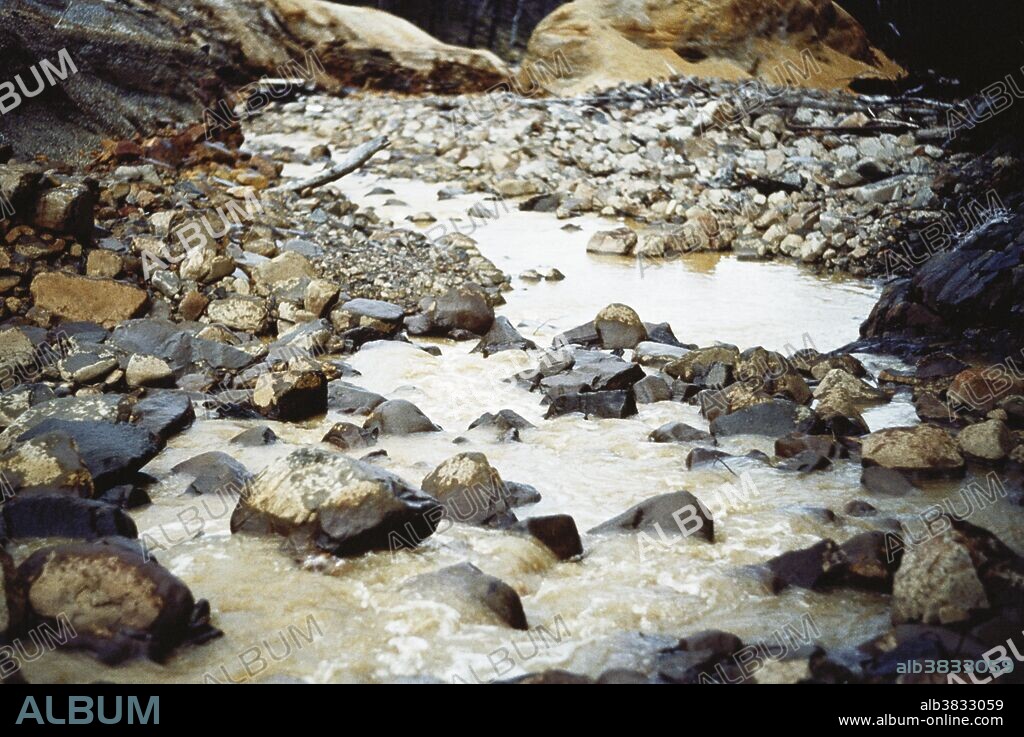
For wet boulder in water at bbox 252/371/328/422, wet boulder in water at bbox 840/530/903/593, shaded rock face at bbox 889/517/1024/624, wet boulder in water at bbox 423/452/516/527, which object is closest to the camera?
shaded rock face at bbox 889/517/1024/624

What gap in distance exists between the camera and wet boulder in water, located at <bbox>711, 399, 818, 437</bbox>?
3.52 m

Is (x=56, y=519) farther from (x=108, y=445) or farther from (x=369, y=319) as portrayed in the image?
(x=369, y=319)

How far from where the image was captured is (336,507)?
7.90ft

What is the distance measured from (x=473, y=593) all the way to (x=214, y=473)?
1358mm

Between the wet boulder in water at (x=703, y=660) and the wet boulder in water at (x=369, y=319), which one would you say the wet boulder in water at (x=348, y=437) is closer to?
the wet boulder in water at (x=369, y=319)

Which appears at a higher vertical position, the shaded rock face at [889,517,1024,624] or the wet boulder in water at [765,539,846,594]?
the shaded rock face at [889,517,1024,624]

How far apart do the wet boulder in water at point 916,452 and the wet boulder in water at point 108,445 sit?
2.92 metres

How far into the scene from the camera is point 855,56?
Answer: 56.6ft

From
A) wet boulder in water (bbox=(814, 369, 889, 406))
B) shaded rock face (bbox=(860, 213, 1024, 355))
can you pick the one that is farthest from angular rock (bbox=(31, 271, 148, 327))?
shaded rock face (bbox=(860, 213, 1024, 355))

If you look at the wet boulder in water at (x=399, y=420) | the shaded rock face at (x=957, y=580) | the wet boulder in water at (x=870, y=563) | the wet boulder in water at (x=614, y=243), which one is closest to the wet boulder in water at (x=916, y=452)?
the wet boulder in water at (x=870, y=563)

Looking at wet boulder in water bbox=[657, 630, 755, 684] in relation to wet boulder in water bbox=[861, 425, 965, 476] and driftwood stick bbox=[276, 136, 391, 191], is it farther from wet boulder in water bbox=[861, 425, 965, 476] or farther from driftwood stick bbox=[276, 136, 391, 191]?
driftwood stick bbox=[276, 136, 391, 191]

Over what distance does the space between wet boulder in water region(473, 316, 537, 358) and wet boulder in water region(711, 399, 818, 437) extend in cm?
159

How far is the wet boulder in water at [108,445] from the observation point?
2.77 metres
